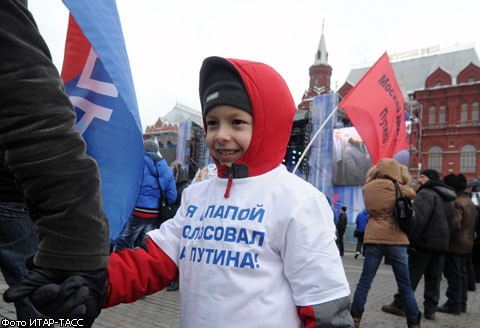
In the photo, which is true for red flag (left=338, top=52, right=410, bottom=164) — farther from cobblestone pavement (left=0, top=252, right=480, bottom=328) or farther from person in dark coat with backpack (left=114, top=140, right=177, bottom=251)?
person in dark coat with backpack (left=114, top=140, right=177, bottom=251)

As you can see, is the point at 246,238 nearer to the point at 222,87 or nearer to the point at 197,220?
the point at 197,220

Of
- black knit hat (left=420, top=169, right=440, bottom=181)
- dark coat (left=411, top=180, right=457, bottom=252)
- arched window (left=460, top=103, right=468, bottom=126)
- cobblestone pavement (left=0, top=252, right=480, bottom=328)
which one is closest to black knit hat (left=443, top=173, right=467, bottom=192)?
black knit hat (left=420, top=169, right=440, bottom=181)

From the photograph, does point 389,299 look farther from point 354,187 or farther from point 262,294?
point 354,187

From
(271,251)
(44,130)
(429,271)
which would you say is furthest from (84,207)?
(429,271)

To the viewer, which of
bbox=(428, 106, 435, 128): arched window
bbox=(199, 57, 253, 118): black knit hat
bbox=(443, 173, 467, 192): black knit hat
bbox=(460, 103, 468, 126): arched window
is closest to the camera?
bbox=(199, 57, 253, 118): black knit hat

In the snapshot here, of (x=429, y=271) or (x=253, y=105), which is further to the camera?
(x=429, y=271)

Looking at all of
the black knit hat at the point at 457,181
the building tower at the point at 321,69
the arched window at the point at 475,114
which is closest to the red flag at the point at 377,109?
the black knit hat at the point at 457,181

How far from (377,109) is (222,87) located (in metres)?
5.70

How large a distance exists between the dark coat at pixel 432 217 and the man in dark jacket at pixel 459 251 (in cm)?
82

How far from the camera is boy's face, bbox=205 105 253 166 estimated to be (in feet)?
4.96

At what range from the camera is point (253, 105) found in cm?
152

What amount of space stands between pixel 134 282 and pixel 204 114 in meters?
0.70

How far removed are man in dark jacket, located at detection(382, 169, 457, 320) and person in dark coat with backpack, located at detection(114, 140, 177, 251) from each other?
115 inches

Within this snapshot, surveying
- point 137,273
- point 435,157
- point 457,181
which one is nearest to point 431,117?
point 435,157
